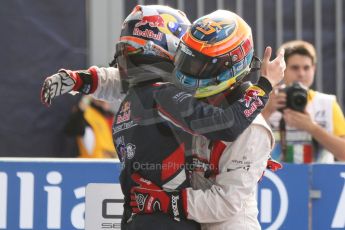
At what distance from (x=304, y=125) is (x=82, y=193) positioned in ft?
5.17

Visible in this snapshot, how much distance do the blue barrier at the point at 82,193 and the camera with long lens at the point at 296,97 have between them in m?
0.48

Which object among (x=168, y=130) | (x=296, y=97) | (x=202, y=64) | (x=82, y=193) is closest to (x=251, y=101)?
(x=202, y=64)

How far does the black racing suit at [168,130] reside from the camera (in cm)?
390

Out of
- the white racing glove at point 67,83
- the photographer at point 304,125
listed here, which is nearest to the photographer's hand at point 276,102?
the photographer at point 304,125

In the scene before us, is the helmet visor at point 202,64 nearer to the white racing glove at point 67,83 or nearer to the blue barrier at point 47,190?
the white racing glove at point 67,83

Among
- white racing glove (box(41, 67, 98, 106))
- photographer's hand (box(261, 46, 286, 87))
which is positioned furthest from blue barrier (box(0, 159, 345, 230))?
photographer's hand (box(261, 46, 286, 87))

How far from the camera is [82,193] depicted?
19.3 feet

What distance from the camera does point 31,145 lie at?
8781 millimetres

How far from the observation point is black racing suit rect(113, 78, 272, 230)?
3904 mm

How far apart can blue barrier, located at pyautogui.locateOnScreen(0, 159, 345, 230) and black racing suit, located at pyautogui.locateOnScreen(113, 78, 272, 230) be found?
69.7 inches

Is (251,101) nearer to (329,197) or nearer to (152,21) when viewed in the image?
(152,21)

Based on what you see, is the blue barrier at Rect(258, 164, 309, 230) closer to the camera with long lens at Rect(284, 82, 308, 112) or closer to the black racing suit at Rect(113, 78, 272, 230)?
the camera with long lens at Rect(284, 82, 308, 112)

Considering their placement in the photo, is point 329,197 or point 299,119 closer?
point 329,197

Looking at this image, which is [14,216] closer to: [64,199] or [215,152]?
[64,199]
